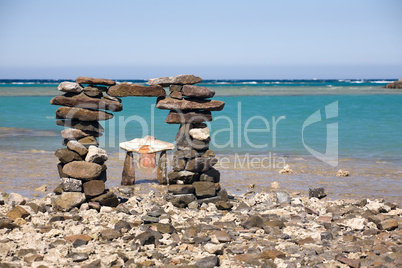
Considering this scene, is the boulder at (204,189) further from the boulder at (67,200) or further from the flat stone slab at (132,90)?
the boulder at (67,200)

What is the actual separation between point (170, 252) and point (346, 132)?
24.4 metres

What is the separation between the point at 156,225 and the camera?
36.2 ft

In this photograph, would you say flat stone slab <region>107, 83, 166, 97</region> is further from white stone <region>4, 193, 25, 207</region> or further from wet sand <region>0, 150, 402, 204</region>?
white stone <region>4, 193, 25, 207</region>

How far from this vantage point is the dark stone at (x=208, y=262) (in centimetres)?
870

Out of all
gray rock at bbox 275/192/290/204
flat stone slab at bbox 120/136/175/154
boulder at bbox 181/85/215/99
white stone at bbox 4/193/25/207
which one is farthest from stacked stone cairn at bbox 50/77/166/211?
gray rock at bbox 275/192/290/204

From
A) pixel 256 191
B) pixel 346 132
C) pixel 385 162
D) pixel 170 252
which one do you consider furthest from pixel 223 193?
pixel 346 132

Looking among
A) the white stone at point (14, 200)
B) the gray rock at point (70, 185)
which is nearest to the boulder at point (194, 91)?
the gray rock at point (70, 185)

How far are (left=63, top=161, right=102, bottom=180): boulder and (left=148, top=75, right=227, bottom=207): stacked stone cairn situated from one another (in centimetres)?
200

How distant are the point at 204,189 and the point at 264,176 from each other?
4.44 meters

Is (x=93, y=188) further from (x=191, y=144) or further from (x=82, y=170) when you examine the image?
(x=191, y=144)

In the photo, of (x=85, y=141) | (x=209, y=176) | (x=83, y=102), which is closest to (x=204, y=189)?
(x=209, y=176)

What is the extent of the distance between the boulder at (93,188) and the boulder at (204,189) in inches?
96.0

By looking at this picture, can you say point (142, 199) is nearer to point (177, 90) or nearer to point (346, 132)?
point (177, 90)

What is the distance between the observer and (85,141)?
1298cm
